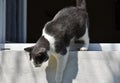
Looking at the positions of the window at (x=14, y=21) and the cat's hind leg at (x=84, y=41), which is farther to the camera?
the window at (x=14, y=21)

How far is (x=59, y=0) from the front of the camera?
16.0 ft

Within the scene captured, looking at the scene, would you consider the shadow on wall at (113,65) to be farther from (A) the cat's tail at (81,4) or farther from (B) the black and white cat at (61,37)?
(A) the cat's tail at (81,4)

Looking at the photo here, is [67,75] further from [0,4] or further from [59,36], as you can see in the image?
[0,4]

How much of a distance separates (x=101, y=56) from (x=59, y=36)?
14.3 inches

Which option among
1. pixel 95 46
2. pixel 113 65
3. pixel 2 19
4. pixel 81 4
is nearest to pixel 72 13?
pixel 81 4

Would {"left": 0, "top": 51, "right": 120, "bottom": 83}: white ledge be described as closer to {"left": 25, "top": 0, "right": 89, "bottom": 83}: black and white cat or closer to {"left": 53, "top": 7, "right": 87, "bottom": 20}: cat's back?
{"left": 25, "top": 0, "right": 89, "bottom": 83}: black and white cat

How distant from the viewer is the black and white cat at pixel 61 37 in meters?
2.36

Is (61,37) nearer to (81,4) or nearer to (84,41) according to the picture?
(84,41)

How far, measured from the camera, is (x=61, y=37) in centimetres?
244

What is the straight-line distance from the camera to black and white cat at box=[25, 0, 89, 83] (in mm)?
2361

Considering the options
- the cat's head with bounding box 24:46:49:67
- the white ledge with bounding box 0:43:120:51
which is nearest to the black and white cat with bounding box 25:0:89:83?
the cat's head with bounding box 24:46:49:67

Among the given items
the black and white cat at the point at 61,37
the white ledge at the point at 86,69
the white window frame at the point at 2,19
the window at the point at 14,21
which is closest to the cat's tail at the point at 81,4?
the black and white cat at the point at 61,37

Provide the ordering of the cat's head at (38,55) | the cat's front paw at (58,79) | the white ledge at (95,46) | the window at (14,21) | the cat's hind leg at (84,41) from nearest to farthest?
1. the cat's head at (38,55)
2. the cat's front paw at (58,79)
3. the cat's hind leg at (84,41)
4. the white ledge at (95,46)
5. the window at (14,21)

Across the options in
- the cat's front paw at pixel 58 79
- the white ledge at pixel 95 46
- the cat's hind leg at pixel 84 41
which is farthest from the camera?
the white ledge at pixel 95 46
